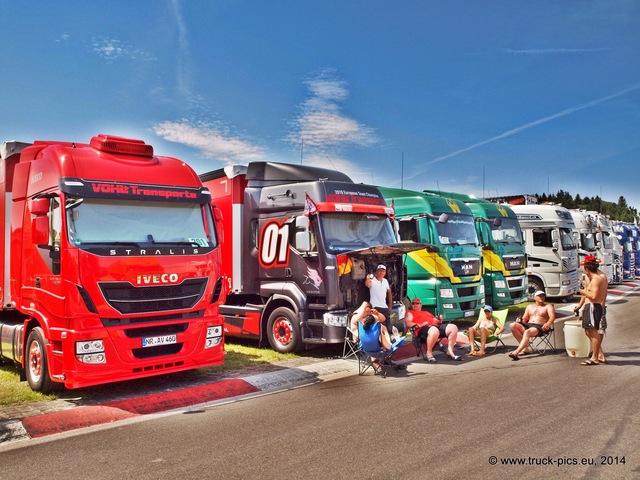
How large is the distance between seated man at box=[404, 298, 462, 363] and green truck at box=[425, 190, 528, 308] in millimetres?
6442

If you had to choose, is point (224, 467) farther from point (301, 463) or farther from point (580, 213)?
point (580, 213)

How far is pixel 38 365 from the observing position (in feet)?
27.4

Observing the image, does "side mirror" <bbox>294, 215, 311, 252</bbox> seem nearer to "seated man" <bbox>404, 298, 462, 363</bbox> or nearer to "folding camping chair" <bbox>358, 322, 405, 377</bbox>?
"folding camping chair" <bbox>358, 322, 405, 377</bbox>

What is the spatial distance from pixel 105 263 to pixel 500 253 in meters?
12.8

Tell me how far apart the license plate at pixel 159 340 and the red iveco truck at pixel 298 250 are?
3.20 meters

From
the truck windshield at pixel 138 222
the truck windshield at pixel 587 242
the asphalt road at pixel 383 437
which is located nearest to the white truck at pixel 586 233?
the truck windshield at pixel 587 242

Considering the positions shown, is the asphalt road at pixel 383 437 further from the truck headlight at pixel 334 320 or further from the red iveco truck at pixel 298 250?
the red iveco truck at pixel 298 250

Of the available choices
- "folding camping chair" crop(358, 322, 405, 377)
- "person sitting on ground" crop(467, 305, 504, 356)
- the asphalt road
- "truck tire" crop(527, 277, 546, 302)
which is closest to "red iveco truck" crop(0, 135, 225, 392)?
the asphalt road

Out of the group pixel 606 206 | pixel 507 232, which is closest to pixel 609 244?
pixel 507 232

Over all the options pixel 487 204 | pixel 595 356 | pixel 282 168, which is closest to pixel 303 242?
pixel 282 168

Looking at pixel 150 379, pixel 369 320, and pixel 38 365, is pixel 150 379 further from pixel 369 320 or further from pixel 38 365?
pixel 369 320

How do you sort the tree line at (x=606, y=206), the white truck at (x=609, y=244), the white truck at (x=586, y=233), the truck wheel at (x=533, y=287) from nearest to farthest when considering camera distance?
the truck wheel at (x=533, y=287) → the white truck at (x=586, y=233) → the white truck at (x=609, y=244) → the tree line at (x=606, y=206)

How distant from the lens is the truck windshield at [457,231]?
1459 centimetres

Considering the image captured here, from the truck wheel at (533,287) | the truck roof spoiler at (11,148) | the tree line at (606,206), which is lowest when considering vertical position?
the truck wheel at (533,287)
